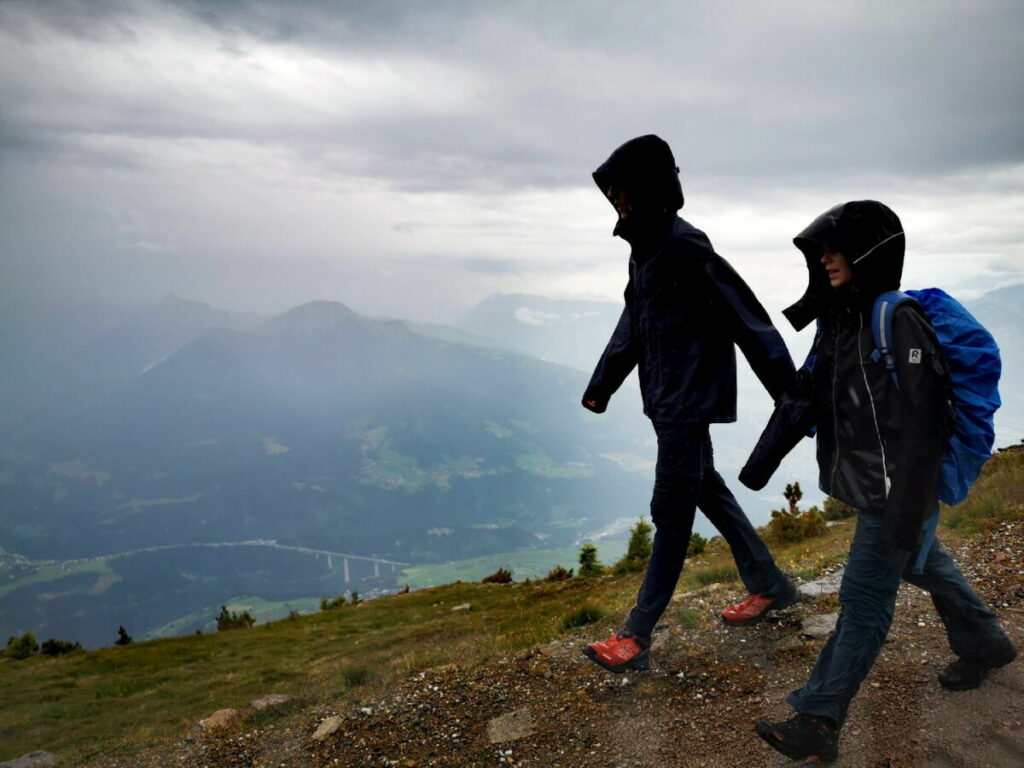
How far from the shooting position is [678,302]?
4793 mm

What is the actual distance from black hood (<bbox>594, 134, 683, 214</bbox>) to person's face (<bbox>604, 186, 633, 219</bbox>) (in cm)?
4

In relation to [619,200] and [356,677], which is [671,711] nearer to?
[619,200]

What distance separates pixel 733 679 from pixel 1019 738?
188cm

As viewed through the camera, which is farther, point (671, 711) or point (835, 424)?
point (671, 711)

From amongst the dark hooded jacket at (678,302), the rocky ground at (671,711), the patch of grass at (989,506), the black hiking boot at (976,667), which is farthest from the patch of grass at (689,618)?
the patch of grass at (989,506)

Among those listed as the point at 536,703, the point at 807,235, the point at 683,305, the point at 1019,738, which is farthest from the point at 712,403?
the point at 536,703

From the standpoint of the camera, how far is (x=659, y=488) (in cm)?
505

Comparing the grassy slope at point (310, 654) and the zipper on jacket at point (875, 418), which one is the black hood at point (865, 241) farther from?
the grassy slope at point (310, 654)

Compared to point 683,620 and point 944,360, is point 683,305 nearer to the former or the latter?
point 944,360

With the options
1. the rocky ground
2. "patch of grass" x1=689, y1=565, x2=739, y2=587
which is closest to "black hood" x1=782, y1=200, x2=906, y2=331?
the rocky ground

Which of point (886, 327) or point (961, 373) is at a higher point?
point (886, 327)

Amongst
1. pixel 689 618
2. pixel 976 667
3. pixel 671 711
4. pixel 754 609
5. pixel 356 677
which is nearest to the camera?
pixel 976 667

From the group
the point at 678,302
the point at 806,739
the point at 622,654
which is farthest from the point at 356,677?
the point at 678,302

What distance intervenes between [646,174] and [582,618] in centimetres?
554
